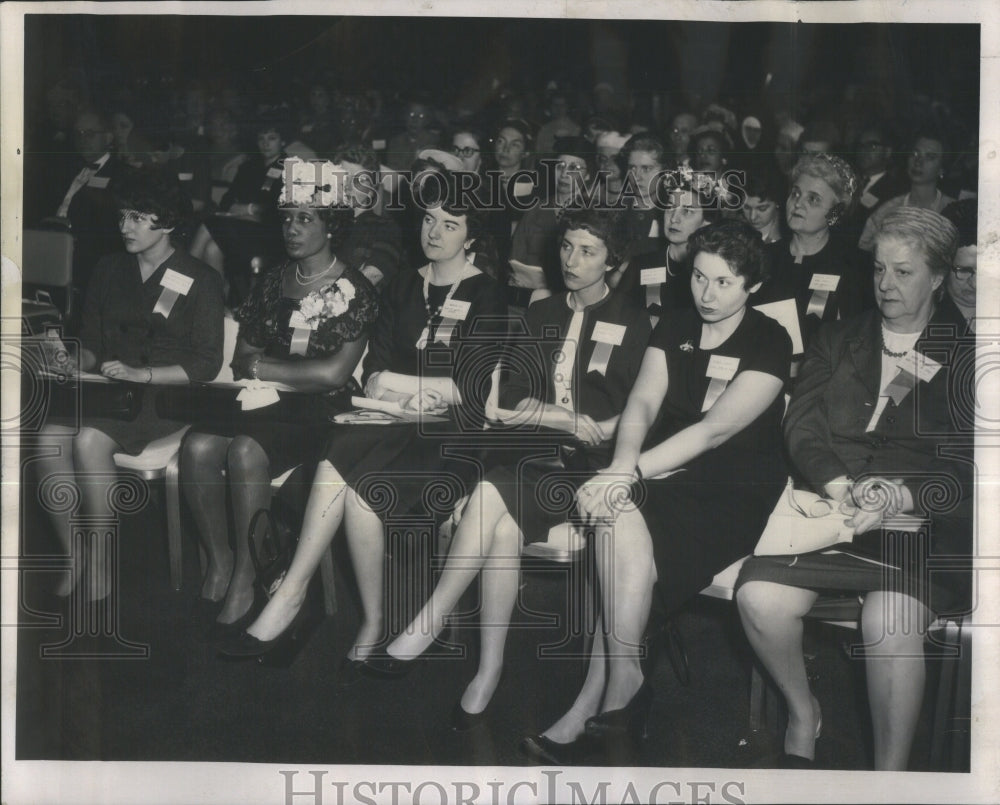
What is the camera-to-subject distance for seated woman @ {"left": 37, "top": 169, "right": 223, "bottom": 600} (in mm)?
2980

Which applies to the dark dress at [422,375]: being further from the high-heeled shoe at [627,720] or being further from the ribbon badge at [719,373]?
the high-heeled shoe at [627,720]

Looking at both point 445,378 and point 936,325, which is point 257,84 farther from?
point 936,325

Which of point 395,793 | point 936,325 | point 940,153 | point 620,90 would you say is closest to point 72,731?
point 395,793

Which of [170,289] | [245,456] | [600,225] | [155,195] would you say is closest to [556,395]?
[600,225]

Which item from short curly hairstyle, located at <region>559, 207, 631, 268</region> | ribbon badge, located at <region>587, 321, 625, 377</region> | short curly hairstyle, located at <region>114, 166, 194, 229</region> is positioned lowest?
ribbon badge, located at <region>587, 321, 625, 377</region>

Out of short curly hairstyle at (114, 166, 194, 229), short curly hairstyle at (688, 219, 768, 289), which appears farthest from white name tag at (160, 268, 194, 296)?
short curly hairstyle at (688, 219, 768, 289)

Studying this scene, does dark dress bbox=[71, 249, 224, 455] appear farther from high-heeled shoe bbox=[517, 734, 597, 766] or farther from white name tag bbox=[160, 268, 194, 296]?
high-heeled shoe bbox=[517, 734, 597, 766]

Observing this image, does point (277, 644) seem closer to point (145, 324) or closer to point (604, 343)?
point (145, 324)

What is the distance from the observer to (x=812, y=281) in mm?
2904

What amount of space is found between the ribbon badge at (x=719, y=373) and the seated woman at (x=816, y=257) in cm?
16

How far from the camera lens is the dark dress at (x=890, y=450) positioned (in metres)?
2.90

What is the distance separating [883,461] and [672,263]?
0.73 m

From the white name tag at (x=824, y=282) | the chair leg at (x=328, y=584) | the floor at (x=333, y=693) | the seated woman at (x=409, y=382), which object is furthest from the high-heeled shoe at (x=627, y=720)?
the white name tag at (x=824, y=282)

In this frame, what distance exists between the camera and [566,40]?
2.89 metres
